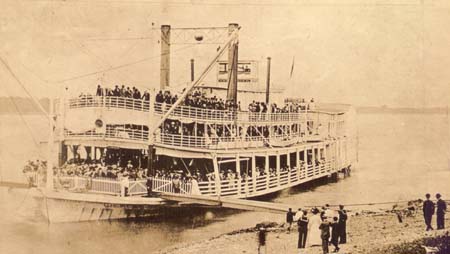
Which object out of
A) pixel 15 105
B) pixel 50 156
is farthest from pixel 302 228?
pixel 15 105

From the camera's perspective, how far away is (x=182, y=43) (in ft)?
14.3

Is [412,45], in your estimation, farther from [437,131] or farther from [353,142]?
[353,142]

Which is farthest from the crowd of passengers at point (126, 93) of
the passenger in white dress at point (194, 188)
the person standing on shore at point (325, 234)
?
the person standing on shore at point (325, 234)

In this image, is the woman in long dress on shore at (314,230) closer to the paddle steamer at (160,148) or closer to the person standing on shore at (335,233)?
the person standing on shore at (335,233)

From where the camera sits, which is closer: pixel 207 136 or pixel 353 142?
pixel 207 136

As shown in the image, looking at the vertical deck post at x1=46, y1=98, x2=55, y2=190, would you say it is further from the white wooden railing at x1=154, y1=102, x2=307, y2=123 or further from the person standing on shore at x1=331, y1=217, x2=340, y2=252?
the person standing on shore at x1=331, y1=217, x2=340, y2=252

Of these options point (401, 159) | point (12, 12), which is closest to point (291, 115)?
point (401, 159)

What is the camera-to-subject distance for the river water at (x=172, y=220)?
13.7ft

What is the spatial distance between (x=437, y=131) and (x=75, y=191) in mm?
3110

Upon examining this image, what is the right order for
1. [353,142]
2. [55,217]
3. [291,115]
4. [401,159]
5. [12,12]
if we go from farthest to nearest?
[353,142] → [291,115] → [401,159] → [55,217] → [12,12]

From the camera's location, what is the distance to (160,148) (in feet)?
14.9

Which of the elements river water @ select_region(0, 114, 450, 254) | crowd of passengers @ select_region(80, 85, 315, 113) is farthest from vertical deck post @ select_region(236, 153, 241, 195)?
crowd of passengers @ select_region(80, 85, 315, 113)

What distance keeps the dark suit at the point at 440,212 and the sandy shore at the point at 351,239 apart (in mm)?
75

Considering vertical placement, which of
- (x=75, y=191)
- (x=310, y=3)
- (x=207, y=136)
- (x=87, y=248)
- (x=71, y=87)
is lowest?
(x=87, y=248)
